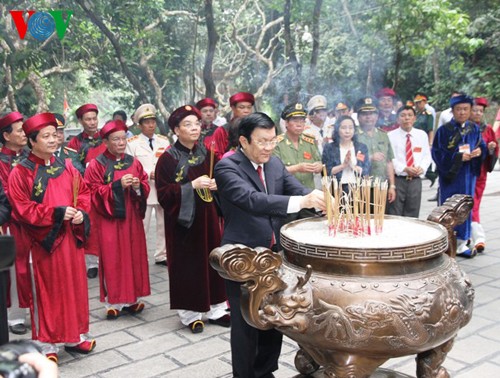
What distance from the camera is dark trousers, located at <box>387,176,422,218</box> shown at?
5344 mm

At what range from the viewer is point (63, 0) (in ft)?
19.7

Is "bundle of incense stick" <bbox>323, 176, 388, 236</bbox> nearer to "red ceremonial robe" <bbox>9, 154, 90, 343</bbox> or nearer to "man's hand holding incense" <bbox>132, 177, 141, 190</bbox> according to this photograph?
"red ceremonial robe" <bbox>9, 154, 90, 343</bbox>

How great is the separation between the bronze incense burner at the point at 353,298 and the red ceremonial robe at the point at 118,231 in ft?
7.18

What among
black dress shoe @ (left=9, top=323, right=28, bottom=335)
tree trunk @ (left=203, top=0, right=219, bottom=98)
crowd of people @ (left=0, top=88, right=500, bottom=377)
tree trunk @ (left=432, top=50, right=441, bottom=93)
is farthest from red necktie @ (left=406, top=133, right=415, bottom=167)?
tree trunk @ (left=432, top=50, right=441, bottom=93)

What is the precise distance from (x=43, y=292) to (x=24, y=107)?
3.49 meters

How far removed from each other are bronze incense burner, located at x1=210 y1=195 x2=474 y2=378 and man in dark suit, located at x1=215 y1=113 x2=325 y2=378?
394mm

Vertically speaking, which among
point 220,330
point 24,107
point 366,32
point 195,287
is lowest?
point 220,330

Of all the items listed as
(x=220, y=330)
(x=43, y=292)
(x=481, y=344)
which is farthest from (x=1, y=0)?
(x=481, y=344)

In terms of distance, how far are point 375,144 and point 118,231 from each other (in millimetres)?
2436

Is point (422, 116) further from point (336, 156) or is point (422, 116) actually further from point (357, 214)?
point (357, 214)

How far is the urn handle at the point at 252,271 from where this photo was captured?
2148 millimetres

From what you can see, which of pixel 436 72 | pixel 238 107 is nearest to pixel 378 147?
pixel 238 107

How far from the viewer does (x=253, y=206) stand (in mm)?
2688

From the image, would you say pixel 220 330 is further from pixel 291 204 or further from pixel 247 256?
pixel 247 256
